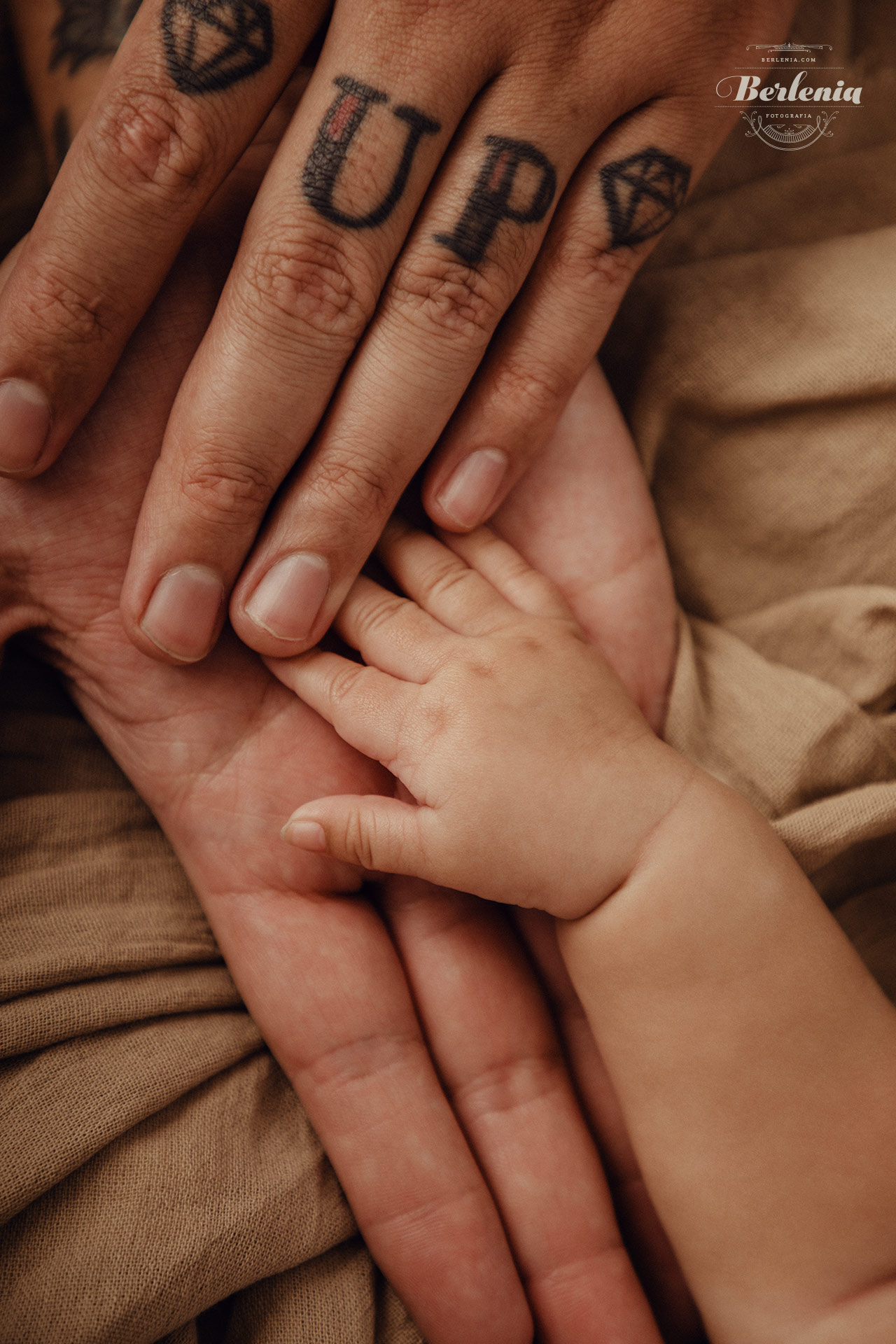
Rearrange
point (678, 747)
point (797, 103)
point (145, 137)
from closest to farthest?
1. point (145, 137)
2. point (678, 747)
3. point (797, 103)

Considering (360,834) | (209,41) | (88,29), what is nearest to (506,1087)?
(360,834)

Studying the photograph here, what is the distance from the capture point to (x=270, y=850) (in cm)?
90

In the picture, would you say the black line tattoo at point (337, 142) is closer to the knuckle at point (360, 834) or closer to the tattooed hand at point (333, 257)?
the tattooed hand at point (333, 257)

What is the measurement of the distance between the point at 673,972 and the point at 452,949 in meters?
0.25

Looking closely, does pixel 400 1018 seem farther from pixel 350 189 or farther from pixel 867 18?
pixel 867 18

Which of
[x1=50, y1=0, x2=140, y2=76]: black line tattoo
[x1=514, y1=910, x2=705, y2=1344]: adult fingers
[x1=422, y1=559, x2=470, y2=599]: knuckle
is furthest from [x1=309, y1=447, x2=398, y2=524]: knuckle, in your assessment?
[x1=50, y1=0, x2=140, y2=76]: black line tattoo

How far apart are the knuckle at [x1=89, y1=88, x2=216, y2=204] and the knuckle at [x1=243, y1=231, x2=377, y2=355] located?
0.35 ft

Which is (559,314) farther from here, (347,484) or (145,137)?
(145,137)

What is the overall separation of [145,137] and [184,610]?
1.47ft

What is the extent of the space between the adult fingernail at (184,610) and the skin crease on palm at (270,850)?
0.22 ft

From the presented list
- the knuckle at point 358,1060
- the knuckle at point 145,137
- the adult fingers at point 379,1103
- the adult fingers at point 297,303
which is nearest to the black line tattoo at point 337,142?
the adult fingers at point 297,303

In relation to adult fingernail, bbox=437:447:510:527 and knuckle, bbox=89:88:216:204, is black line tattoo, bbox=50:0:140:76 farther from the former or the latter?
adult fingernail, bbox=437:447:510:527

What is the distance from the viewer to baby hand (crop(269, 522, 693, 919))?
812 mm

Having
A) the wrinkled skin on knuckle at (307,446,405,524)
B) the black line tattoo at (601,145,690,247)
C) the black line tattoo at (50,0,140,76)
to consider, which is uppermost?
the black line tattoo at (601,145,690,247)
